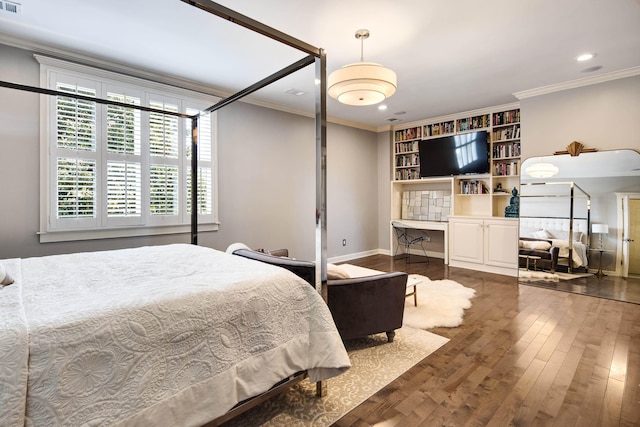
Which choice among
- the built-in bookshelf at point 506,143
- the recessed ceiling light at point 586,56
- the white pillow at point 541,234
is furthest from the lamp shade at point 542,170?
the recessed ceiling light at point 586,56

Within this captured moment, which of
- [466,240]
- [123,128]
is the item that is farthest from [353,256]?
[123,128]

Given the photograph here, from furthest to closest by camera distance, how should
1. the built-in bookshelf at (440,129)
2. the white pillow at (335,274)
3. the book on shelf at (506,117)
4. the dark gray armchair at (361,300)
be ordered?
the built-in bookshelf at (440,129) → the book on shelf at (506,117) → the white pillow at (335,274) → the dark gray armchair at (361,300)

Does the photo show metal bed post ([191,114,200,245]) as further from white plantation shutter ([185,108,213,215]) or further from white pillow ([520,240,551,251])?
white pillow ([520,240,551,251])

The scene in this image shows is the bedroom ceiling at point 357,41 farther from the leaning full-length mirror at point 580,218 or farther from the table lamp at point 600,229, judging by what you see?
the table lamp at point 600,229

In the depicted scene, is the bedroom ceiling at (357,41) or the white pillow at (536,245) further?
the white pillow at (536,245)

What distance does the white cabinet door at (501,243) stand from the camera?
4.81m

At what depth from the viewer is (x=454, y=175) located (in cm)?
562

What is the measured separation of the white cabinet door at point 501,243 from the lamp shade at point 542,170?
2.56 ft

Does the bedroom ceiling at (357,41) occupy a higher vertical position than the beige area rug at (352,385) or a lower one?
higher

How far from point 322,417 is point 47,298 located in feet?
4.75

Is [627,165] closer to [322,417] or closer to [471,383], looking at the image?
[471,383]

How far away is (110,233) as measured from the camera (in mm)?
3428

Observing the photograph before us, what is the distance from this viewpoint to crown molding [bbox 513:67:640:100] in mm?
3707

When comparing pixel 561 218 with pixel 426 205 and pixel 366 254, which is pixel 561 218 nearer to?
pixel 426 205
